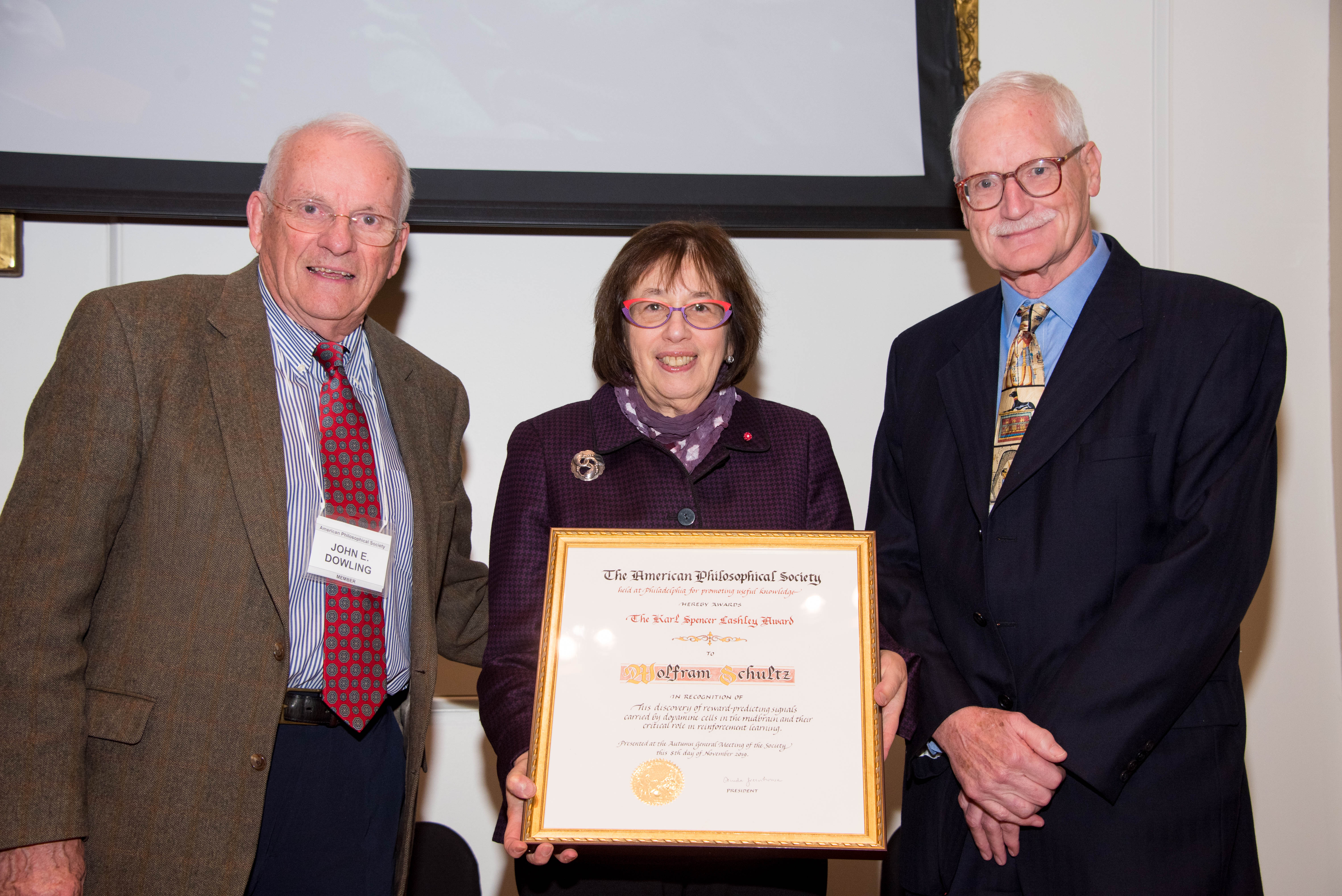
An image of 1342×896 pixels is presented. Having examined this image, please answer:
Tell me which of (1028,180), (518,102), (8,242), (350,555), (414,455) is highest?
(518,102)

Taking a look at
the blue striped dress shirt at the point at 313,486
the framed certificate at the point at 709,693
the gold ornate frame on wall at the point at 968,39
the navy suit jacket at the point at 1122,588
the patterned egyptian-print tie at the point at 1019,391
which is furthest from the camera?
the gold ornate frame on wall at the point at 968,39

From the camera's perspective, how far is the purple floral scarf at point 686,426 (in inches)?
83.4

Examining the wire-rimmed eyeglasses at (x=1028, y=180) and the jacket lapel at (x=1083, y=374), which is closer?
the jacket lapel at (x=1083, y=374)

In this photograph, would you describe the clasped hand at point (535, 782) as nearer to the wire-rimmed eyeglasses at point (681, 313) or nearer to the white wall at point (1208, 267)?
the wire-rimmed eyeglasses at point (681, 313)

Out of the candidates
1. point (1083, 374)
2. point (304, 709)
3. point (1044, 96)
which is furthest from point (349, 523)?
point (1044, 96)

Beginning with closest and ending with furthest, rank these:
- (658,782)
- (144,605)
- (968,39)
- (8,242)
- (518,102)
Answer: (658,782) → (144,605) → (8,242) → (518,102) → (968,39)

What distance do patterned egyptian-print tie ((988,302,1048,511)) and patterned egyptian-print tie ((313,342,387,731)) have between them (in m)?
1.33

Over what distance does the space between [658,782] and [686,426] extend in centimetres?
80

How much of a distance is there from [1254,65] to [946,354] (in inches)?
85.6

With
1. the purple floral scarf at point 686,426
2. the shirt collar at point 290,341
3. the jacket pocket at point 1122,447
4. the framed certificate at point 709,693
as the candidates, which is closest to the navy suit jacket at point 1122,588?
the jacket pocket at point 1122,447

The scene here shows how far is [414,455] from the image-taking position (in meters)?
2.22

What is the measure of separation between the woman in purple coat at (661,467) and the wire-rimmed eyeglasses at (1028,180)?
21.9 inches

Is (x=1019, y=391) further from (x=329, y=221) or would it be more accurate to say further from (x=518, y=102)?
(x=518, y=102)

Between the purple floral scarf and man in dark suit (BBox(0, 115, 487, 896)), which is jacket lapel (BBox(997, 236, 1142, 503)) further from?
man in dark suit (BBox(0, 115, 487, 896))
